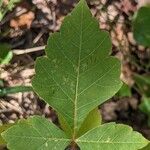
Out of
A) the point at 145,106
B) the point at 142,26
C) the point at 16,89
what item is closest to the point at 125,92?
the point at 145,106

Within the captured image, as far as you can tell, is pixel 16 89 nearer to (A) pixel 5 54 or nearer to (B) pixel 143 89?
(A) pixel 5 54

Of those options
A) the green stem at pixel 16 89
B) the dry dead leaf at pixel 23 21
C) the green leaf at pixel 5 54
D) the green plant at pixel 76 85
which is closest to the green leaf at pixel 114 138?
the green plant at pixel 76 85

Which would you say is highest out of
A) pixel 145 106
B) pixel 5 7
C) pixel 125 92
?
pixel 5 7

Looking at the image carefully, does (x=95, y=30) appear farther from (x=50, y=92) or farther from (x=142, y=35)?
(x=142, y=35)

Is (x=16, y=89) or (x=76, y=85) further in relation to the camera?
(x=16, y=89)

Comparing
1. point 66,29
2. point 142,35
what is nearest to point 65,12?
point 142,35

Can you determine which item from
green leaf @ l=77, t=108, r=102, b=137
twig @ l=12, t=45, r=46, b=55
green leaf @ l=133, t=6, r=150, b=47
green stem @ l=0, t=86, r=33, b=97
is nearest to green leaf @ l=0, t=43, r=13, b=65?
twig @ l=12, t=45, r=46, b=55
